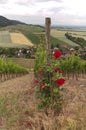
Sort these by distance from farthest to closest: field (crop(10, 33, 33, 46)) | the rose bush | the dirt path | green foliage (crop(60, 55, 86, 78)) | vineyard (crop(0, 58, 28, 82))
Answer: field (crop(10, 33, 33, 46)) < vineyard (crop(0, 58, 28, 82)) < green foliage (crop(60, 55, 86, 78)) < the dirt path < the rose bush

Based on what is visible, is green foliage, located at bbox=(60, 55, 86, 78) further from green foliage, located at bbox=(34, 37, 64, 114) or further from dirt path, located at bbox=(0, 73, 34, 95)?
green foliage, located at bbox=(34, 37, 64, 114)

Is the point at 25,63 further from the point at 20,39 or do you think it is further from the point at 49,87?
the point at 49,87

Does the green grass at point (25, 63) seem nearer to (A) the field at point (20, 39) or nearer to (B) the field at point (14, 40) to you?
(B) the field at point (14, 40)

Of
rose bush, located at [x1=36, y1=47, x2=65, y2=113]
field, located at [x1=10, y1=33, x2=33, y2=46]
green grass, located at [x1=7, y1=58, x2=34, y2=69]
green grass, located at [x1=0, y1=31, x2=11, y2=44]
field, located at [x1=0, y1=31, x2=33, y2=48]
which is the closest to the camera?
rose bush, located at [x1=36, y1=47, x2=65, y2=113]

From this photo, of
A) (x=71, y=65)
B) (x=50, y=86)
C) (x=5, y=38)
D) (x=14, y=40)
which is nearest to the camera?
(x=50, y=86)

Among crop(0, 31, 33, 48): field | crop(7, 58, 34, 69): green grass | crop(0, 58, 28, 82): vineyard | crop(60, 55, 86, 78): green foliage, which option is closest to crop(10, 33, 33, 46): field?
crop(0, 31, 33, 48): field

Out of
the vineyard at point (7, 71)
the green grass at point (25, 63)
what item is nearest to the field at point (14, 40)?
the green grass at point (25, 63)

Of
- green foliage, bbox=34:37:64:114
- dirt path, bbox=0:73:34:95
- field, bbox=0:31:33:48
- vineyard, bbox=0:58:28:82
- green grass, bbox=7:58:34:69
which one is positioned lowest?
green grass, bbox=7:58:34:69

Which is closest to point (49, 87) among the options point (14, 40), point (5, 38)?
point (14, 40)

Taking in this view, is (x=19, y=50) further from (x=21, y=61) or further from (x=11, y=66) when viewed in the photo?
(x=11, y=66)

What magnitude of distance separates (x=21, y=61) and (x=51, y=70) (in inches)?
1611

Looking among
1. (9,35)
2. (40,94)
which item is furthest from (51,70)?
(9,35)

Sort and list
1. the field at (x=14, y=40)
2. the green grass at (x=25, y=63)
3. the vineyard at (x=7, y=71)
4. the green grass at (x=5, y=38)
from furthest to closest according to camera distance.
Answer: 1. the green grass at (x=5, y=38)
2. the field at (x=14, y=40)
3. the green grass at (x=25, y=63)
4. the vineyard at (x=7, y=71)

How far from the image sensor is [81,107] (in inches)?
262
